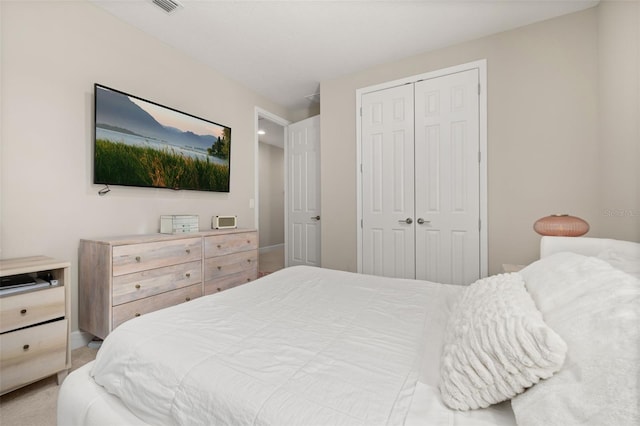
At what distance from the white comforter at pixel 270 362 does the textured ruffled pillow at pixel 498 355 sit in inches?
4.9

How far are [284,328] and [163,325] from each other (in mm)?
461

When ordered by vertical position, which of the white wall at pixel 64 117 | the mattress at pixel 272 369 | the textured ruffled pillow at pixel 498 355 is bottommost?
the mattress at pixel 272 369

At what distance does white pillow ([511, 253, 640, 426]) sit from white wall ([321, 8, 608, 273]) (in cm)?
210

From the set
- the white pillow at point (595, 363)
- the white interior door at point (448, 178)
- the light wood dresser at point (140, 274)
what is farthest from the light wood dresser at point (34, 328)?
the white interior door at point (448, 178)

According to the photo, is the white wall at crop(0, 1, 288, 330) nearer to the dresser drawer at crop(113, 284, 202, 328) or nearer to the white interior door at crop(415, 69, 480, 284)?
the dresser drawer at crop(113, 284, 202, 328)

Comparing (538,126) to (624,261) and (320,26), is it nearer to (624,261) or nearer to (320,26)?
(624,261)

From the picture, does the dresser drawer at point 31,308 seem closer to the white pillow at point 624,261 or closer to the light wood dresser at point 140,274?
the light wood dresser at point 140,274

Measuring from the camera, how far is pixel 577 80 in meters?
2.32

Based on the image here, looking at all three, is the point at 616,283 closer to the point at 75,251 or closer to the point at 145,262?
the point at 145,262

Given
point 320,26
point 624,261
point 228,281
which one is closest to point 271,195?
point 228,281

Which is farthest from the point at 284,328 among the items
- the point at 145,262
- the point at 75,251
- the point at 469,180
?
the point at 469,180

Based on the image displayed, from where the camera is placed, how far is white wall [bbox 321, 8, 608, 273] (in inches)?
90.1

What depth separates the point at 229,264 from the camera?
9.16 ft

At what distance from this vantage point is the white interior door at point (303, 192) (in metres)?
4.02
